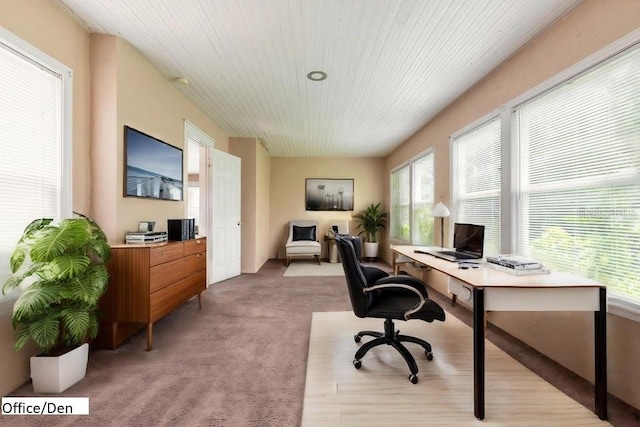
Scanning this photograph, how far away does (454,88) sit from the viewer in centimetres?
311

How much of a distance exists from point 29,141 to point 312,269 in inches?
178

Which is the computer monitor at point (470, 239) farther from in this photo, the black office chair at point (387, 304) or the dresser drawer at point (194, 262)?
the dresser drawer at point (194, 262)

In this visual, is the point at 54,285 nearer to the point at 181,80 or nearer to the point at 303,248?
the point at 181,80

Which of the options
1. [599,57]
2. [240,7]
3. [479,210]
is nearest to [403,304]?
[479,210]

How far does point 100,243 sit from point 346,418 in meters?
2.00

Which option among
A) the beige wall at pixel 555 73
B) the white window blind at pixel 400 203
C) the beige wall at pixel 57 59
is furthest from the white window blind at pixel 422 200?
the beige wall at pixel 57 59

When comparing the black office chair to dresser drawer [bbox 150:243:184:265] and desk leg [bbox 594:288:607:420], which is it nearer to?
desk leg [bbox 594:288:607:420]

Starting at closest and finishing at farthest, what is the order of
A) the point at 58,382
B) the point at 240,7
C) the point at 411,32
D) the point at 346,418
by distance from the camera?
1. the point at 346,418
2. the point at 58,382
3. the point at 240,7
4. the point at 411,32

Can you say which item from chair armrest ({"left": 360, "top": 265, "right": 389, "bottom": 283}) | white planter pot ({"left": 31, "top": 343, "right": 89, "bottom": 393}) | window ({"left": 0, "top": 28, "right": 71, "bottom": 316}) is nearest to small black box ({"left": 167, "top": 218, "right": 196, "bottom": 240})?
window ({"left": 0, "top": 28, "right": 71, "bottom": 316})

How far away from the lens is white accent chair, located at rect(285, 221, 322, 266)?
601 cm

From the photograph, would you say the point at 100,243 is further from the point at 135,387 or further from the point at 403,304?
the point at 403,304

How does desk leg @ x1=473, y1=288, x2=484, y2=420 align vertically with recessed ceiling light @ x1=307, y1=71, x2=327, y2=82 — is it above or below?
below

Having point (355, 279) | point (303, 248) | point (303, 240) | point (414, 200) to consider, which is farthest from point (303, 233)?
point (355, 279)

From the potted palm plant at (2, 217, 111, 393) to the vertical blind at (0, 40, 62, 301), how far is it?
0.53 ft
